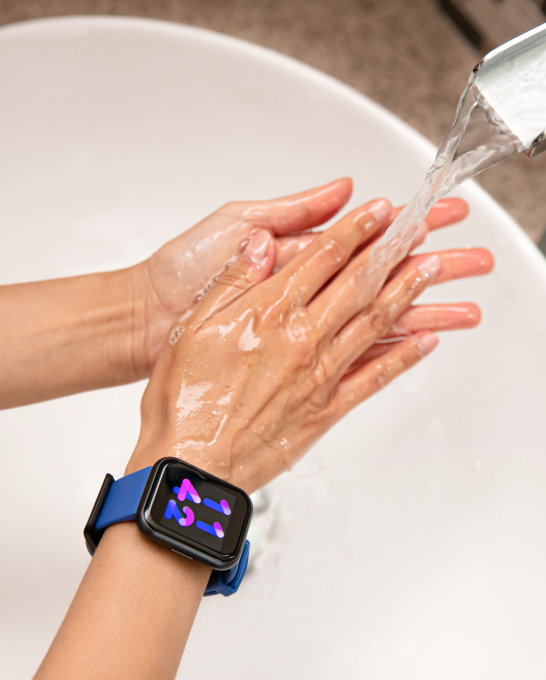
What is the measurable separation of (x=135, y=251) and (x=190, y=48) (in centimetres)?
31

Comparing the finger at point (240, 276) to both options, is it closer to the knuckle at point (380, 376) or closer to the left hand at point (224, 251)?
the left hand at point (224, 251)

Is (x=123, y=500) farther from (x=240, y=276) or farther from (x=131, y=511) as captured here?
(x=240, y=276)

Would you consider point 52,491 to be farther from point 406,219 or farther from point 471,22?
point 471,22

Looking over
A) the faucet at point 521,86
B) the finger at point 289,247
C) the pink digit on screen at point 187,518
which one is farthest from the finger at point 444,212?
the pink digit on screen at point 187,518

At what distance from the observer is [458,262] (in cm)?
69

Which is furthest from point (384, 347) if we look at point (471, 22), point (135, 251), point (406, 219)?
point (471, 22)

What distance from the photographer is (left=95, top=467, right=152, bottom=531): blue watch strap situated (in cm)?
48

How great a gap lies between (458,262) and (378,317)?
11 centimetres

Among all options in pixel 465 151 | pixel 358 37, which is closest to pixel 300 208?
pixel 465 151

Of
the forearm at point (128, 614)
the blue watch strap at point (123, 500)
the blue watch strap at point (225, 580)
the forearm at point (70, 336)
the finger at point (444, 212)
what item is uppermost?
the finger at point (444, 212)

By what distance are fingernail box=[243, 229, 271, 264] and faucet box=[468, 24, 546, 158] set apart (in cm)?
33

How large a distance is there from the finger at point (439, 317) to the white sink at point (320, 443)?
0.37 ft

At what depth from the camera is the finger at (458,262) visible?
0.69 m

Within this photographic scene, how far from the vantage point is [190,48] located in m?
0.85
